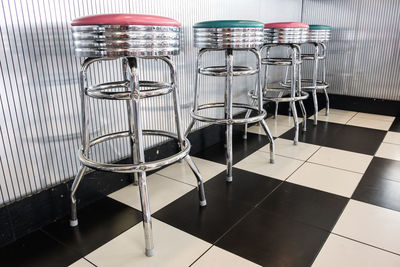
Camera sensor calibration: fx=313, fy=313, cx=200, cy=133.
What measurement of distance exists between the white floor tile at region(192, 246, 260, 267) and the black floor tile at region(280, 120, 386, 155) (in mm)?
1538

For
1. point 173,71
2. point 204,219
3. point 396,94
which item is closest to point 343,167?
point 204,219

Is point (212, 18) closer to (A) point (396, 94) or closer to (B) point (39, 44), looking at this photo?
(B) point (39, 44)

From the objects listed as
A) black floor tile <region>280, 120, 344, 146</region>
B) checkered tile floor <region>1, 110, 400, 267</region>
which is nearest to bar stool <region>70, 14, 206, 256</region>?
checkered tile floor <region>1, 110, 400, 267</region>

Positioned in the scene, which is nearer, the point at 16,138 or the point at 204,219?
the point at 16,138

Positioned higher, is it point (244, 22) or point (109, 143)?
point (244, 22)

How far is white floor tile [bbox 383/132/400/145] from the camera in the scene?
2.56 metres

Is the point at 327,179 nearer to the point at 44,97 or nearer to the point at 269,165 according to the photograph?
the point at 269,165

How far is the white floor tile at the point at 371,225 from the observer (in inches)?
52.6

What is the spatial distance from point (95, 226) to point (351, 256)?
3.67 ft

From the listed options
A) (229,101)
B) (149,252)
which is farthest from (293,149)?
(149,252)

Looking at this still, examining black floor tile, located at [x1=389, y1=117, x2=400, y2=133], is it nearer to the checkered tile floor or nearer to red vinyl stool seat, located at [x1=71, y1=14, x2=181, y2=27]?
the checkered tile floor

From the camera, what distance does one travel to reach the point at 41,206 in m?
1.46

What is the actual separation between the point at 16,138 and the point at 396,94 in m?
3.50

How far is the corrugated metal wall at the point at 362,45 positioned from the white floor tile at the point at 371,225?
88.8 inches
